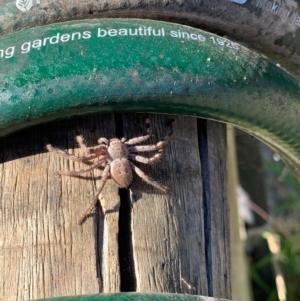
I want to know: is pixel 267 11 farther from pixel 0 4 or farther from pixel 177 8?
pixel 0 4

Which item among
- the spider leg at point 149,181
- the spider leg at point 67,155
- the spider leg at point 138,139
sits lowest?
the spider leg at point 149,181

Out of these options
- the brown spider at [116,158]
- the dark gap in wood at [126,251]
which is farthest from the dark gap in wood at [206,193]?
the dark gap in wood at [126,251]

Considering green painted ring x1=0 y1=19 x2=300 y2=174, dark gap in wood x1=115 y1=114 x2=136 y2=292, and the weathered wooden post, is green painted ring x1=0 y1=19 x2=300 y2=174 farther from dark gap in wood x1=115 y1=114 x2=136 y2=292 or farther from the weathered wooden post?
dark gap in wood x1=115 y1=114 x2=136 y2=292

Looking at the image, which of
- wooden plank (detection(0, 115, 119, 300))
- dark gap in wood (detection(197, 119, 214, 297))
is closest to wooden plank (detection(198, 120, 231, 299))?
dark gap in wood (detection(197, 119, 214, 297))

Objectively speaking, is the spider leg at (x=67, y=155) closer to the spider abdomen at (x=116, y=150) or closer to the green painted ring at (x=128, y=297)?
the spider abdomen at (x=116, y=150)

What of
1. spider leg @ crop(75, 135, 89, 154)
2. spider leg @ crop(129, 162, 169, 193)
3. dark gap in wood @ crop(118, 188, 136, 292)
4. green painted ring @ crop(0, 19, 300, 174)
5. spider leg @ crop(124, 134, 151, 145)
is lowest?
dark gap in wood @ crop(118, 188, 136, 292)

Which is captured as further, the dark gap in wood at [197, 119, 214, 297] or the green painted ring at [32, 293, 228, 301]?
the dark gap in wood at [197, 119, 214, 297]

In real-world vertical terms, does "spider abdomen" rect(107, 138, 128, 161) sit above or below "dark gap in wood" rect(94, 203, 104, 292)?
above

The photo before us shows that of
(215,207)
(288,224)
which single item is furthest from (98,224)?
(288,224)
